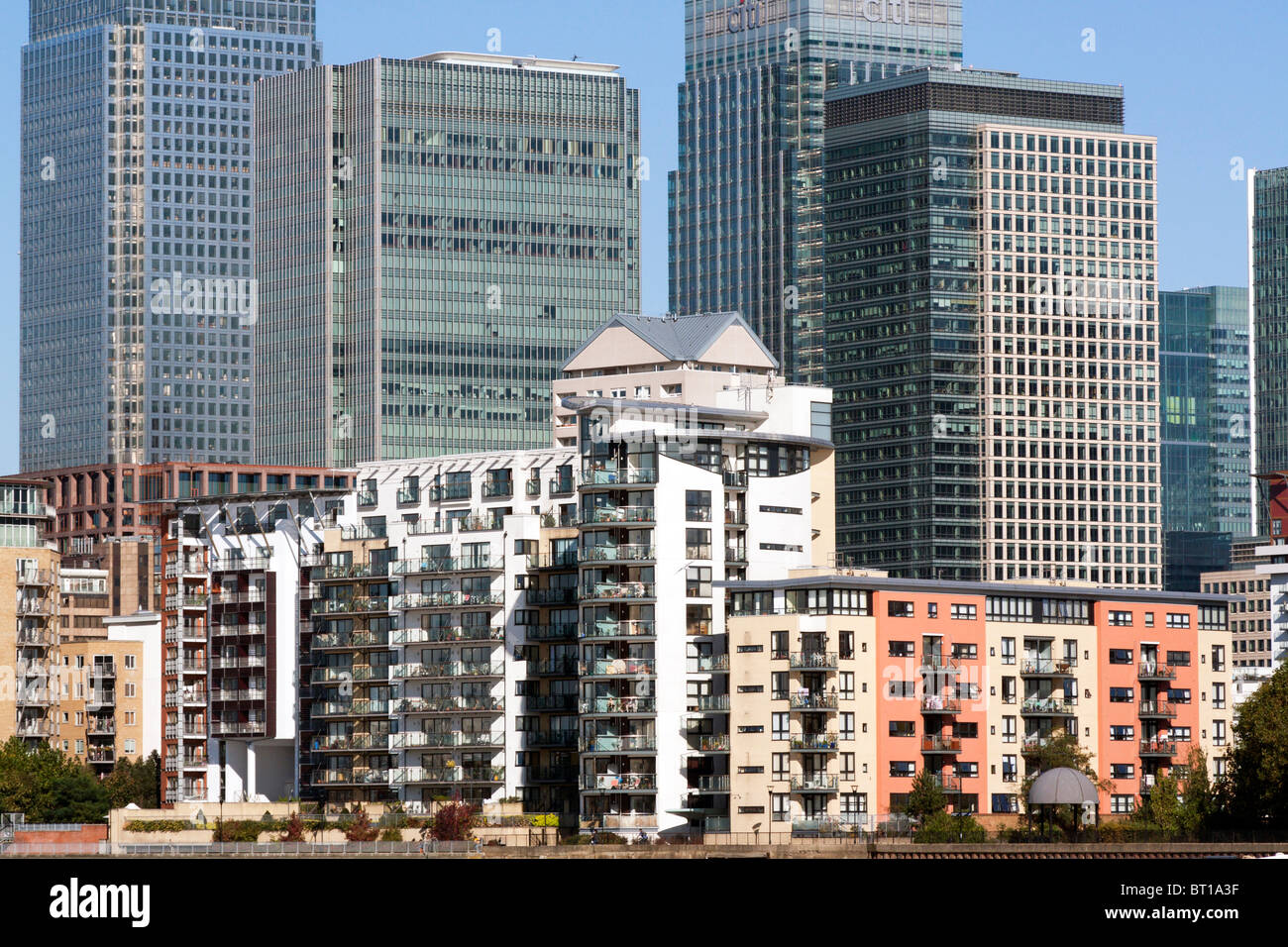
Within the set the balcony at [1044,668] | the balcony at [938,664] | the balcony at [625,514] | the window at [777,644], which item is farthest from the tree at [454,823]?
the balcony at [1044,668]

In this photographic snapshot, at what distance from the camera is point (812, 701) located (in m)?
182

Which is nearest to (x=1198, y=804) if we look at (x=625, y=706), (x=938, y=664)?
(x=938, y=664)

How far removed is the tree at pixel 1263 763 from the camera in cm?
17550

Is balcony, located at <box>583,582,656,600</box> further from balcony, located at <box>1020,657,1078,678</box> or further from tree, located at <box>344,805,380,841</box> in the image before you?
balcony, located at <box>1020,657,1078,678</box>

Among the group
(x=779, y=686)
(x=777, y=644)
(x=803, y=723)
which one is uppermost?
(x=777, y=644)

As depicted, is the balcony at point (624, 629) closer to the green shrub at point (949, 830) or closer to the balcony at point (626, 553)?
the balcony at point (626, 553)

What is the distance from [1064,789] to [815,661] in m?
23.7

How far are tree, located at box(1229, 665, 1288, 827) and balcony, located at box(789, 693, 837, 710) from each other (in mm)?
30469

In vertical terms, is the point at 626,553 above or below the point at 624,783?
above

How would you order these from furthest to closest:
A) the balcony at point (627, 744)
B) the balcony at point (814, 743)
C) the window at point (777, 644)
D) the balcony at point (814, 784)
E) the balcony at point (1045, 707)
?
the balcony at point (1045, 707) < the balcony at point (627, 744) < the window at point (777, 644) < the balcony at point (814, 743) < the balcony at point (814, 784)

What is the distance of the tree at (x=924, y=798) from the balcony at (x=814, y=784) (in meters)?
5.80

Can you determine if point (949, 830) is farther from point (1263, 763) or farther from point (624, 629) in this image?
point (624, 629)
